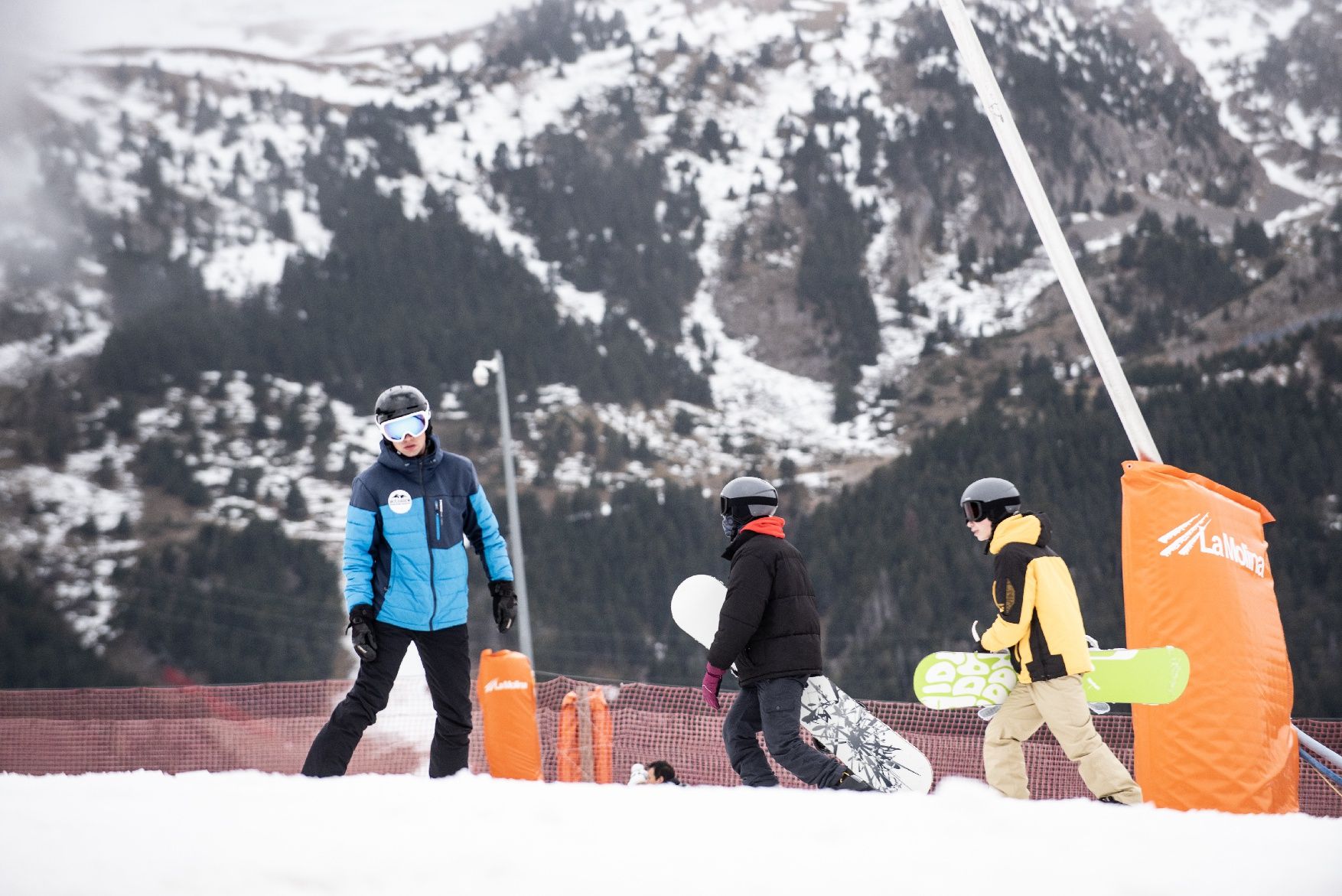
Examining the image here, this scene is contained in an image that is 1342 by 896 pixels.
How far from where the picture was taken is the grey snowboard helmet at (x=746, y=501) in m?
4.48

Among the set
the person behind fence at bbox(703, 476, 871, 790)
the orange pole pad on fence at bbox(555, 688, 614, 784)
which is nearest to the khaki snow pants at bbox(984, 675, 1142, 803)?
the person behind fence at bbox(703, 476, 871, 790)

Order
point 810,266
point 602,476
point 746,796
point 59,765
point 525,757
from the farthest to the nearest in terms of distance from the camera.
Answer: point 810,266 < point 602,476 < point 59,765 < point 525,757 < point 746,796

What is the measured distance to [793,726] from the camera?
417cm

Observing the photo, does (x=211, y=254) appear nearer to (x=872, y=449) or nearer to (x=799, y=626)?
(x=872, y=449)

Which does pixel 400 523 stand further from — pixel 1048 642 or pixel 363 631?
pixel 1048 642

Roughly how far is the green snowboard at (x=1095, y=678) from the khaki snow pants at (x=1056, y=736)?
0.32 ft

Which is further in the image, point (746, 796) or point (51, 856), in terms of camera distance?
point (746, 796)

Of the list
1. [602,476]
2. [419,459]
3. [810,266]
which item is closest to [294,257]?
[602,476]

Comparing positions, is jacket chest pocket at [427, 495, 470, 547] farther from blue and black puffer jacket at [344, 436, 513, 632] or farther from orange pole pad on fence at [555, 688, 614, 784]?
orange pole pad on fence at [555, 688, 614, 784]

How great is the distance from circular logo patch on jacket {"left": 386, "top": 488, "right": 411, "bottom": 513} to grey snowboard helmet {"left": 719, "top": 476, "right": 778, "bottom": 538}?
1.14 metres

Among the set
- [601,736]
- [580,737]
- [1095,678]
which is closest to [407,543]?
[1095,678]

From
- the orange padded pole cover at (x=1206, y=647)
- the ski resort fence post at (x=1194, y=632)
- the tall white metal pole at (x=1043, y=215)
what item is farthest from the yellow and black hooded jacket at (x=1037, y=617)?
the tall white metal pole at (x=1043, y=215)

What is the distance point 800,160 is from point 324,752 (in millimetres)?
110895

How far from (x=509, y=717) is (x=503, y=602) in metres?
2.90
